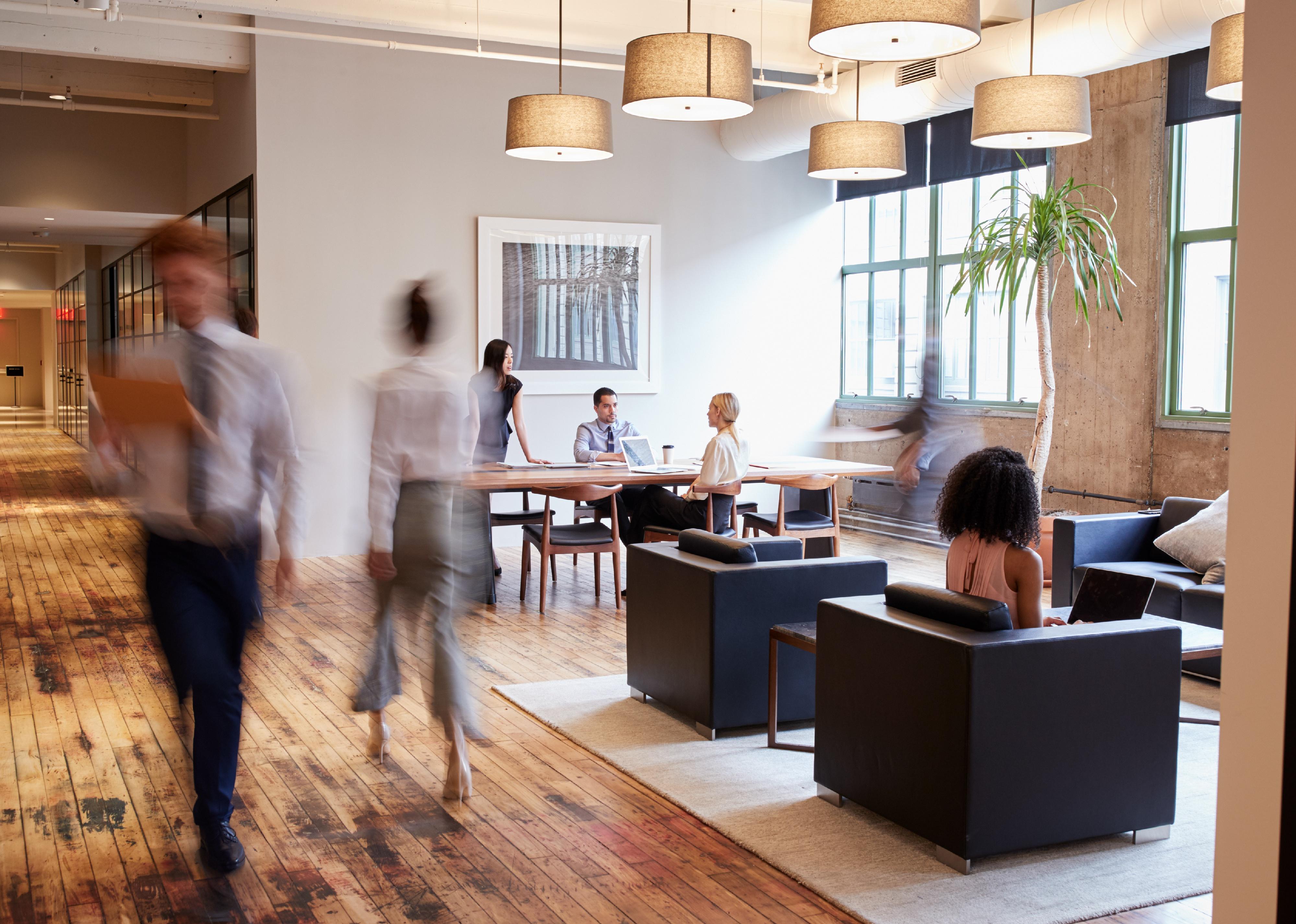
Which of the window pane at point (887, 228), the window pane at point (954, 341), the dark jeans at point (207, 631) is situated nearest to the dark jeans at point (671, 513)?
the window pane at point (954, 341)

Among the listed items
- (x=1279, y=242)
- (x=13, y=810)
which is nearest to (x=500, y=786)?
(x=13, y=810)

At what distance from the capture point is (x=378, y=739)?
4.29 m

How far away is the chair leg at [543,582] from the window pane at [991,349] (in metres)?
4.37

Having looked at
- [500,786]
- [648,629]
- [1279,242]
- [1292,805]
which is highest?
[1279,242]

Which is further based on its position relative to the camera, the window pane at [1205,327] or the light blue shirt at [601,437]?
the light blue shirt at [601,437]

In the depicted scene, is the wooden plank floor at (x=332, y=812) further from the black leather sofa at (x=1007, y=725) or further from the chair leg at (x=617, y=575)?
the chair leg at (x=617, y=575)

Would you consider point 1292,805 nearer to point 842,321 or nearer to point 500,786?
point 500,786

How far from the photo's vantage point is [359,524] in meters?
7.95

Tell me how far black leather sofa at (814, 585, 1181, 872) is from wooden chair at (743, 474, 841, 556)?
362 cm

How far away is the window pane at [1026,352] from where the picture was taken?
Result: 30.0 ft

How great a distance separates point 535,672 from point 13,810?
234cm

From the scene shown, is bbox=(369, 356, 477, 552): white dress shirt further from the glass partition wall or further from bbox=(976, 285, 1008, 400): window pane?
the glass partition wall

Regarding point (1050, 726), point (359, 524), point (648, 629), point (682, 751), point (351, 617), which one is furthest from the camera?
point (359, 524)

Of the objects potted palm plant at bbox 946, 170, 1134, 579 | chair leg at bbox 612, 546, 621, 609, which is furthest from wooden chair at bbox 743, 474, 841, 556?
potted palm plant at bbox 946, 170, 1134, 579
